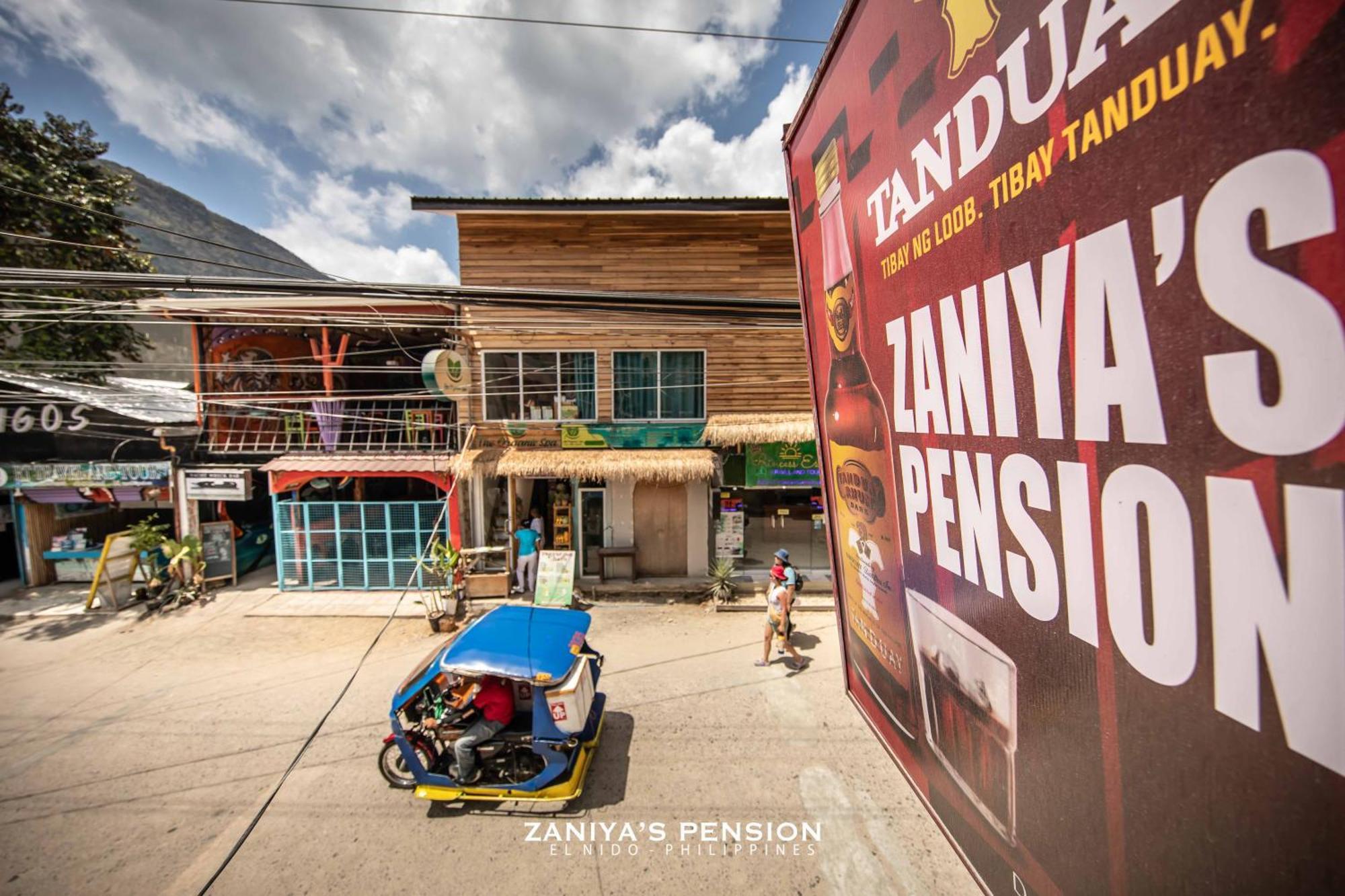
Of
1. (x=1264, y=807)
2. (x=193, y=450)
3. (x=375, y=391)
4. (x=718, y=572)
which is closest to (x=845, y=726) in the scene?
(x=718, y=572)

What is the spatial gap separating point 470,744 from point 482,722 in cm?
22

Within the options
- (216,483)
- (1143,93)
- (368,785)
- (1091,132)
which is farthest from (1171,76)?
(216,483)

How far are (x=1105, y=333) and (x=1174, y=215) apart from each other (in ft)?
0.79

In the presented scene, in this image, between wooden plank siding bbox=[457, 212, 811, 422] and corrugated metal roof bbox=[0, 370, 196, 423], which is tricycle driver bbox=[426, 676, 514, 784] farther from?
corrugated metal roof bbox=[0, 370, 196, 423]

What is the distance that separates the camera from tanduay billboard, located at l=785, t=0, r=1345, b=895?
2.25ft

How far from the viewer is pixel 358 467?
35.7ft

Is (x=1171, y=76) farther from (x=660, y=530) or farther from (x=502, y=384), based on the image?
(x=502, y=384)

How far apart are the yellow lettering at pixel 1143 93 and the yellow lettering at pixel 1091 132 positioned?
0.24 ft

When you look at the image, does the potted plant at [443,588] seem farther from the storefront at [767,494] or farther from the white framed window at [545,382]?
the storefront at [767,494]

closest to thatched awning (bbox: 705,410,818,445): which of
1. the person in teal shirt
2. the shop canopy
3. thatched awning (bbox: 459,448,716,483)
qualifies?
thatched awning (bbox: 459,448,716,483)

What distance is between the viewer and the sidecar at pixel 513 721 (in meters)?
5.09

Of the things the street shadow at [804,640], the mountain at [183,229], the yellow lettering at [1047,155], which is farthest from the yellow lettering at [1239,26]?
the mountain at [183,229]

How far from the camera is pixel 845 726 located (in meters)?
6.32

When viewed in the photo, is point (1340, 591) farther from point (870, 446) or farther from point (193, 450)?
point (193, 450)
